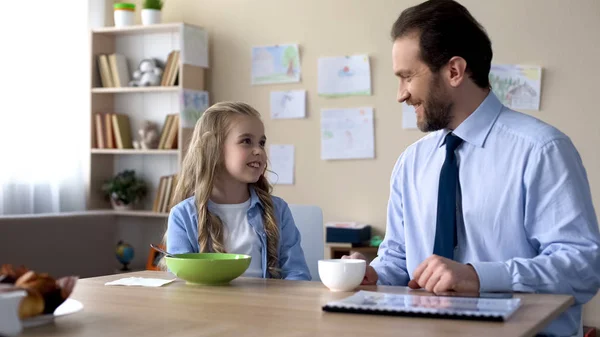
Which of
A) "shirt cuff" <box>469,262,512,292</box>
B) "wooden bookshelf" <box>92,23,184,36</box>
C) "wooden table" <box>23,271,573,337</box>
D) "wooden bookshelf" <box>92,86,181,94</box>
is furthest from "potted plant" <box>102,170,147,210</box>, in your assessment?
"shirt cuff" <box>469,262,512,292</box>

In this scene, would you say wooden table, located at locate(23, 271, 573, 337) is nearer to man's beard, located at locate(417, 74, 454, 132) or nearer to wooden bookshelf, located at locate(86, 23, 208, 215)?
man's beard, located at locate(417, 74, 454, 132)

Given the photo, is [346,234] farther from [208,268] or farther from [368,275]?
[208,268]

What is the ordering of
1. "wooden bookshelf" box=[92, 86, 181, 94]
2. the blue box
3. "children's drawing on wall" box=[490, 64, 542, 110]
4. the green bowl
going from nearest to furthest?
1. the green bowl
2. "children's drawing on wall" box=[490, 64, 542, 110]
3. the blue box
4. "wooden bookshelf" box=[92, 86, 181, 94]

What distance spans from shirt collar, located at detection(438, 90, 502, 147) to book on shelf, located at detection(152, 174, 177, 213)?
3050 mm

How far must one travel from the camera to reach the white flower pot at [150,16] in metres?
4.80

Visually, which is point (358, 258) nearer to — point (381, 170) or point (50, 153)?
point (381, 170)

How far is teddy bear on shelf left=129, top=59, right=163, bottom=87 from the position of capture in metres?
4.81

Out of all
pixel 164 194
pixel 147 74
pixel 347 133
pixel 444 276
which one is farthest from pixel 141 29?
pixel 444 276

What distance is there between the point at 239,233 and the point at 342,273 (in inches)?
31.8

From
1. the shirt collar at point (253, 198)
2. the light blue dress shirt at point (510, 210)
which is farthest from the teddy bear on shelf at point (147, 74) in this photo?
the light blue dress shirt at point (510, 210)

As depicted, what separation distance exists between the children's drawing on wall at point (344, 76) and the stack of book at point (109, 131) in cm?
130

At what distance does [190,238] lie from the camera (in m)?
2.18

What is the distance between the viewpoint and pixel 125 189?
488cm

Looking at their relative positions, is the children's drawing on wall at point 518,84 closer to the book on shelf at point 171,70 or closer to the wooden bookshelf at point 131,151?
the book on shelf at point 171,70
